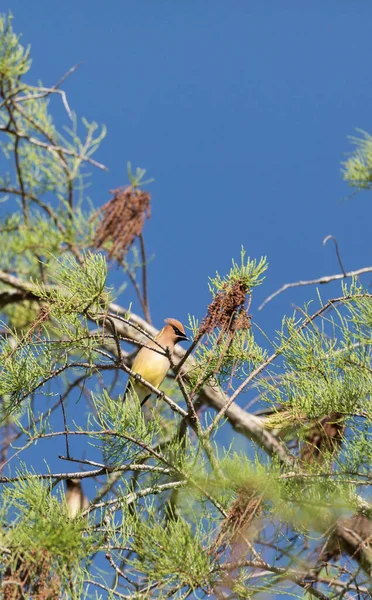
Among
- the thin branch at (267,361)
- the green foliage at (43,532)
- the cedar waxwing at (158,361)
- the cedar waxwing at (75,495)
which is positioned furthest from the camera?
the cedar waxwing at (75,495)

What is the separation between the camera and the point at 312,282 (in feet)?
10.9

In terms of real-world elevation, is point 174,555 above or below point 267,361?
below

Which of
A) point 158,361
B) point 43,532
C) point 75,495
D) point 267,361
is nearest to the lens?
point 43,532

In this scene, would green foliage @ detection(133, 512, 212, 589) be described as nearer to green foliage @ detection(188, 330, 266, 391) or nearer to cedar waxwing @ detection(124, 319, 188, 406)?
green foliage @ detection(188, 330, 266, 391)

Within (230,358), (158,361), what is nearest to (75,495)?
(158,361)

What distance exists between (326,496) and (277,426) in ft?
1.08

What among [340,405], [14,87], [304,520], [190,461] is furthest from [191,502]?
[14,87]

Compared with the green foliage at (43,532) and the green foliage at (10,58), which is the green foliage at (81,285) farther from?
the green foliage at (10,58)

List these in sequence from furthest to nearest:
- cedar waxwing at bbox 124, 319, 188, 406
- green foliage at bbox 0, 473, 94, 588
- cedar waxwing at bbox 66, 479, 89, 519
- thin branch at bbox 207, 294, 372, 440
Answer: cedar waxwing at bbox 66, 479, 89, 519 → cedar waxwing at bbox 124, 319, 188, 406 → thin branch at bbox 207, 294, 372, 440 → green foliage at bbox 0, 473, 94, 588

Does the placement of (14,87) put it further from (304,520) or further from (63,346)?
(304,520)

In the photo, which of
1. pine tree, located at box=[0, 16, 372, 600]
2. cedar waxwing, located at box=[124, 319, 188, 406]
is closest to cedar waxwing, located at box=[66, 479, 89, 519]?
cedar waxwing, located at box=[124, 319, 188, 406]

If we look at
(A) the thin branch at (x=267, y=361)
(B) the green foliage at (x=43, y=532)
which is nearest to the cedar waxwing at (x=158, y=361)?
(A) the thin branch at (x=267, y=361)

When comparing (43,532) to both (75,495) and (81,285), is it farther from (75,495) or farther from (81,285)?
(75,495)

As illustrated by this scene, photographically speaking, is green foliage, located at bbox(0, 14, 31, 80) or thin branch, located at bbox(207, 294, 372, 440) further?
green foliage, located at bbox(0, 14, 31, 80)
